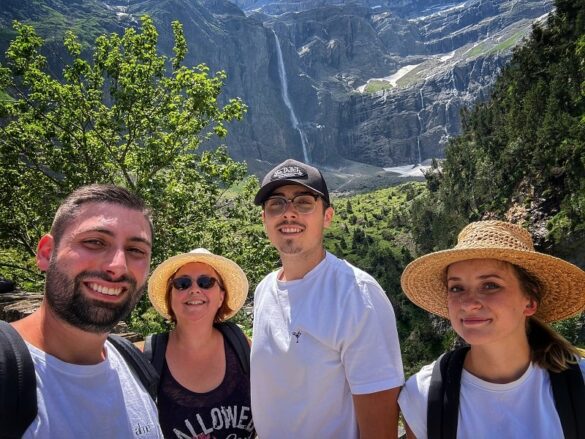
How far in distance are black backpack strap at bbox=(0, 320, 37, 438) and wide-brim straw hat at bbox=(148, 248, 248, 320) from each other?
2.42 metres

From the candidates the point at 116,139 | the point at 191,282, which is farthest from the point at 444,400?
the point at 116,139

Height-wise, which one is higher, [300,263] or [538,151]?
[538,151]

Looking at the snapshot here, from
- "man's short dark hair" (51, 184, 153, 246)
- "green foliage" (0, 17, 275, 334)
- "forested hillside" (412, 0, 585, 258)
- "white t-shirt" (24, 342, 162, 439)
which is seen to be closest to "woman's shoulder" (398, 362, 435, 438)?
"white t-shirt" (24, 342, 162, 439)

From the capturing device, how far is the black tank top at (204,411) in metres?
4.27

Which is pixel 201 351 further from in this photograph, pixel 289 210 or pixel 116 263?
pixel 116 263

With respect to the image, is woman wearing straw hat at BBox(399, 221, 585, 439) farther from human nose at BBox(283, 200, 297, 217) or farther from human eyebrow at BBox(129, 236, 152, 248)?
human eyebrow at BBox(129, 236, 152, 248)

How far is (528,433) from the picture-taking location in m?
3.30

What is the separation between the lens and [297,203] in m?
4.12

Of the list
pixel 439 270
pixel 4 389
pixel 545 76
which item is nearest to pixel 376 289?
pixel 439 270

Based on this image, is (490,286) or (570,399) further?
(490,286)

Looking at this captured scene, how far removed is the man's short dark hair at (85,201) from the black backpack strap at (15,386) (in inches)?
27.9

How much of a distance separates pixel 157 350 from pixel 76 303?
1.88 metres

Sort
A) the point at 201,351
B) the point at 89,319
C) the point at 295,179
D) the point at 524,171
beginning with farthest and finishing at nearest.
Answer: the point at 524,171
the point at 201,351
the point at 295,179
the point at 89,319

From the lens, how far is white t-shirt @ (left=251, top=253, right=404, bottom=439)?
11.6 ft
